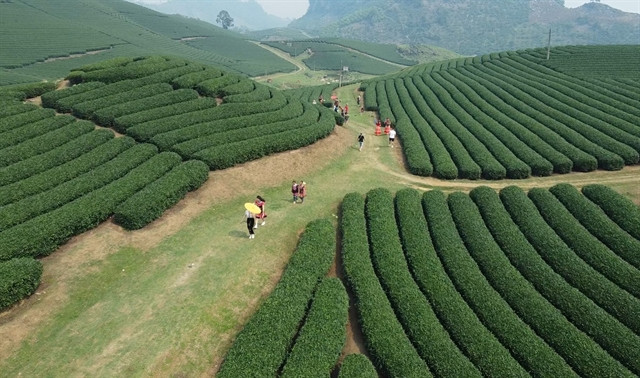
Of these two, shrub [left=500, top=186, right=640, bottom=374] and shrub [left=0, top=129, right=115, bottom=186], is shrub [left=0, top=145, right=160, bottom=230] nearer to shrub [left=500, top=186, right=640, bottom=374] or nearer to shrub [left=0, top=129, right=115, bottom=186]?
shrub [left=0, top=129, right=115, bottom=186]

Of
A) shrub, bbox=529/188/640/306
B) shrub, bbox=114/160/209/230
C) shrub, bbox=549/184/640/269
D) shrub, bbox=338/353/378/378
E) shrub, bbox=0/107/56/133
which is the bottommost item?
shrub, bbox=338/353/378/378

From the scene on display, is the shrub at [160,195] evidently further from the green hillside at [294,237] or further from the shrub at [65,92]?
the shrub at [65,92]

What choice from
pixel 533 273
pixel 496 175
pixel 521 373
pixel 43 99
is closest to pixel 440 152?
pixel 496 175

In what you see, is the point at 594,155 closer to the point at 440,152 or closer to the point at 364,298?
the point at 440,152

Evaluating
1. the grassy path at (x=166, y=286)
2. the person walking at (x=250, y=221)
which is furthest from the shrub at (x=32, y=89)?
the person walking at (x=250, y=221)

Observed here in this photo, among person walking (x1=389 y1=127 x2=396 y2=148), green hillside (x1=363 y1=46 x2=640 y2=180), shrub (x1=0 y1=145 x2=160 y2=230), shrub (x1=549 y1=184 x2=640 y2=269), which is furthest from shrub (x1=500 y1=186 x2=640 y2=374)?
shrub (x1=0 y1=145 x2=160 y2=230)

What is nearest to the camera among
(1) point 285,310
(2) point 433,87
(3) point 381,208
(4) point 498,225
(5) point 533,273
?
(1) point 285,310

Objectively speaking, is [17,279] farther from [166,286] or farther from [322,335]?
[322,335]
